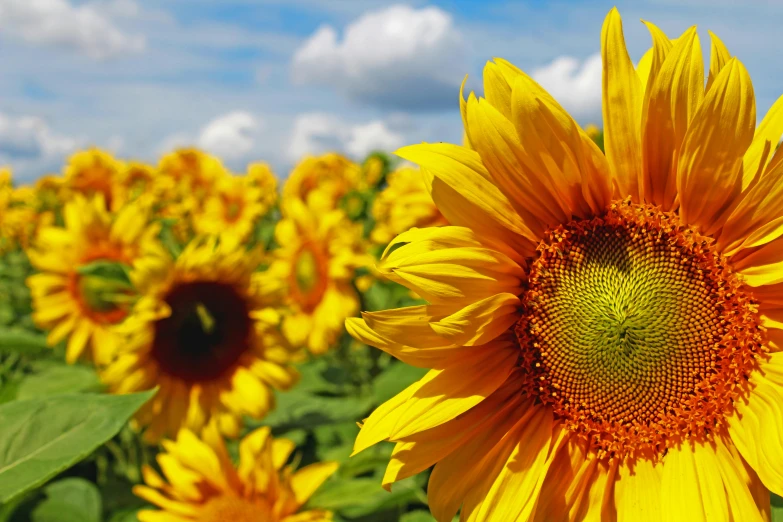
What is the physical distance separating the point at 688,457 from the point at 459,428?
1.67 feet

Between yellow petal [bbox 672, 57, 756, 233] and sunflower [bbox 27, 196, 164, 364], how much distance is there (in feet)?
10.2

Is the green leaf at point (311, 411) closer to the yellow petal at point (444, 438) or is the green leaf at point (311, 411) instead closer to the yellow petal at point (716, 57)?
the yellow petal at point (444, 438)

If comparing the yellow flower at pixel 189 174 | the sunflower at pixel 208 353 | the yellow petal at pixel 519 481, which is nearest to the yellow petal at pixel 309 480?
the sunflower at pixel 208 353

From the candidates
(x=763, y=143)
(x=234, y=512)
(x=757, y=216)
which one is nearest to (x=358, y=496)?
(x=234, y=512)

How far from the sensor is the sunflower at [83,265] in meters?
4.00

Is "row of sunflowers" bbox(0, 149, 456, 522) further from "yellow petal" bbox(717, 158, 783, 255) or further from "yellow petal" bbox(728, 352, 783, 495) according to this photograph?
"yellow petal" bbox(717, 158, 783, 255)

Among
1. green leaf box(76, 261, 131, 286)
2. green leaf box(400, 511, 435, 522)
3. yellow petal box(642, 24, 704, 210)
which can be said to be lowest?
green leaf box(400, 511, 435, 522)

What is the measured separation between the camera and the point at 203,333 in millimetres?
3693

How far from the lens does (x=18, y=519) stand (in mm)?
3400

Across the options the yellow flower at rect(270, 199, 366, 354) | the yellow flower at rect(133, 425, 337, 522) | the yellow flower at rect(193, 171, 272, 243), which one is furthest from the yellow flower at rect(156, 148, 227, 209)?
the yellow flower at rect(133, 425, 337, 522)

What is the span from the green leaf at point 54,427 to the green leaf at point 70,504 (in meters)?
1.62

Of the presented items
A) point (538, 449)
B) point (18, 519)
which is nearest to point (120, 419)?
point (538, 449)

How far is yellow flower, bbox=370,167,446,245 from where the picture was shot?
3.91 metres

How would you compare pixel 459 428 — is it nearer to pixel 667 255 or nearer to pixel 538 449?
pixel 538 449
